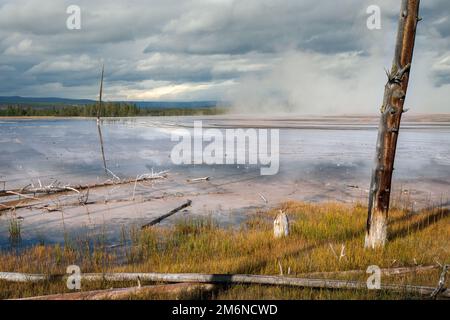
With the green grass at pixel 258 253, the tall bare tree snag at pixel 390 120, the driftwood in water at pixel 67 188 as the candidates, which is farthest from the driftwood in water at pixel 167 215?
the tall bare tree snag at pixel 390 120

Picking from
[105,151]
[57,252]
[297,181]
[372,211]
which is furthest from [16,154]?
[372,211]

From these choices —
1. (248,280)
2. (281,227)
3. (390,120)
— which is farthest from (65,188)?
(390,120)

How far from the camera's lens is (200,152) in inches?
926

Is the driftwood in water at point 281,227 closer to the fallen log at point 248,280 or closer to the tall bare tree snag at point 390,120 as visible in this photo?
the tall bare tree snag at point 390,120

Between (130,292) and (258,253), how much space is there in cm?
256

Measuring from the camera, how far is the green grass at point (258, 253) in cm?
550

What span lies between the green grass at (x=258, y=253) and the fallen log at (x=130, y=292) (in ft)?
0.42

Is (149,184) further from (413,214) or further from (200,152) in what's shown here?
(200,152)

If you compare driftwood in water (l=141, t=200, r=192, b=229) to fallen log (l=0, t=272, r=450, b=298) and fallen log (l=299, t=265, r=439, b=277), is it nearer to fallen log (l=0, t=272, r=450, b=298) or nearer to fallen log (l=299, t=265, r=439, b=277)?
fallen log (l=0, t=272, r=450, b=298)

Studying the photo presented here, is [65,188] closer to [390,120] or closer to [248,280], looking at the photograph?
[248,280]

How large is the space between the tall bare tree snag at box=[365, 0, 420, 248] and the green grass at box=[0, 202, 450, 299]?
1.53 ft

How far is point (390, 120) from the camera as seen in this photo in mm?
6879

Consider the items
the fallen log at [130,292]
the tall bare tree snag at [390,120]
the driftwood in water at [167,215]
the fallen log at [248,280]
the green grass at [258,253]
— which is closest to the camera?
the fallen log at [130,292]

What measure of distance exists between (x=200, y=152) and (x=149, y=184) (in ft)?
31.3
